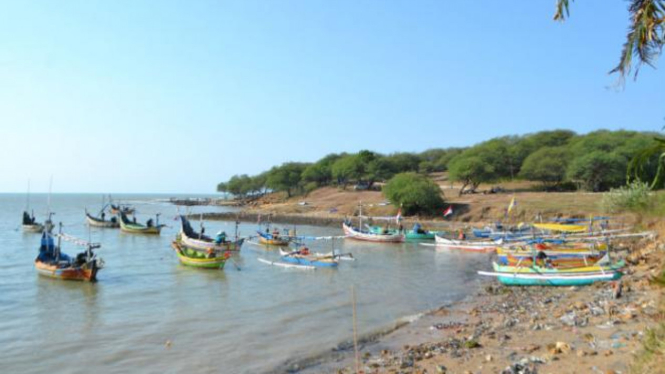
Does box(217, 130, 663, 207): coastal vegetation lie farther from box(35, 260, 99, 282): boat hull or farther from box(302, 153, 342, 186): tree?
box(35, 260, 99, 282): boat hull

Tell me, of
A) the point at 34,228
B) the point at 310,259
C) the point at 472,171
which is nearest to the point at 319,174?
the point at 472,171

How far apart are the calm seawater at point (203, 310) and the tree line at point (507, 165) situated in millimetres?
25656

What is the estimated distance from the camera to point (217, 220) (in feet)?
274

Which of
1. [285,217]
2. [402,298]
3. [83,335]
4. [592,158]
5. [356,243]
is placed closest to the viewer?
[83,335]

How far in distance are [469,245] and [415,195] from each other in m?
26.2

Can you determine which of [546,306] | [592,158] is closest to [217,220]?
[592,158]

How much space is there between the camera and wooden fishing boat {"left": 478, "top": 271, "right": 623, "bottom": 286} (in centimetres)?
2136

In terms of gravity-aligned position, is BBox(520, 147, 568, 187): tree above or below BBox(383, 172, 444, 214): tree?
above

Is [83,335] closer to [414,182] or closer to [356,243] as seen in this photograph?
[356,243]

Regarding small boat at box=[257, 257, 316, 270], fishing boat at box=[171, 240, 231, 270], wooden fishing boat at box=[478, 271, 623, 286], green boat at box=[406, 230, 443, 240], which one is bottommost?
small boat at box=[257, 257, 316, 270]

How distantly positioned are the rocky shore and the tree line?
26023mm

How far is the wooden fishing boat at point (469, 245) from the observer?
3884 centimetres

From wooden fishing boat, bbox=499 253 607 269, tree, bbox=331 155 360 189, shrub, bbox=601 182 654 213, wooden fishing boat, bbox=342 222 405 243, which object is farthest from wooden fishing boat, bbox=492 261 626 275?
tree, bbox=331 155 360 189

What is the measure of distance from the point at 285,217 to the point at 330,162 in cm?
4811
